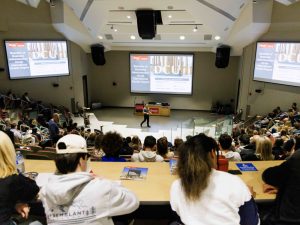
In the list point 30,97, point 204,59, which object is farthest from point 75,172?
point 204,59

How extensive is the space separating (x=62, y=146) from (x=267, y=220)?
1568 mm

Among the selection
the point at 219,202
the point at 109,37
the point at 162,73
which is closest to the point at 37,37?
the point at 109,37

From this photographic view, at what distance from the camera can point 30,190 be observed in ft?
5.78

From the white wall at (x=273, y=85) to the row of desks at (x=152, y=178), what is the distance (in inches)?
347

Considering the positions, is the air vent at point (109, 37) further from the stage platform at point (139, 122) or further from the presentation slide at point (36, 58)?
the stage platform at point (139, 122)

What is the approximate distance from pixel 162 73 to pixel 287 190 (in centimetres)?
1254

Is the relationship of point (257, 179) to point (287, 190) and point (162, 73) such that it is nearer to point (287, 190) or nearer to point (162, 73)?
point (287, 190)

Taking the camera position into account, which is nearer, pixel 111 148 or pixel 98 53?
pixel 111 148

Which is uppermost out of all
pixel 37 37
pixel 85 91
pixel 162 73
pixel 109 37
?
pixel 109 37

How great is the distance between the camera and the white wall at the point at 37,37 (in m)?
10.1

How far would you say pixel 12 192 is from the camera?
5.42ft

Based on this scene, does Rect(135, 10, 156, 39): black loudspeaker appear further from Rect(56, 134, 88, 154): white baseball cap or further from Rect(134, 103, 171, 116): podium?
Rect(56, 134, 88, 154): white baseball cap

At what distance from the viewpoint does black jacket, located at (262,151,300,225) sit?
1.78 metres

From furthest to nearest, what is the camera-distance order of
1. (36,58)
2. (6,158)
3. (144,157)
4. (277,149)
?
(36,58) < (277,149) < (144,157) < (6,158)
